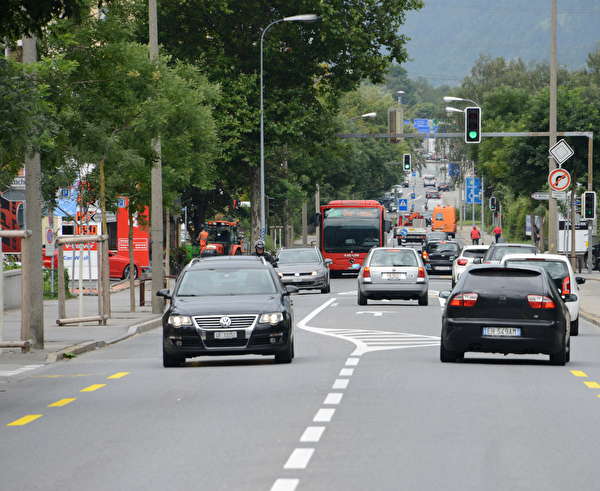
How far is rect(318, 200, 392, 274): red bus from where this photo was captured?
49062 mm

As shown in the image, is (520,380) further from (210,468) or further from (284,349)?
(210,468)

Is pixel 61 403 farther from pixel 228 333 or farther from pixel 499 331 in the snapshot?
pixel 499 331

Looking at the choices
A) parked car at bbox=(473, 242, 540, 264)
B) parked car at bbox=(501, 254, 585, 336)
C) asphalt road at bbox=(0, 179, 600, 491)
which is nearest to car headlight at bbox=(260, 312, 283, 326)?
asphalt road at bbox=(0, 179, 600, 491)

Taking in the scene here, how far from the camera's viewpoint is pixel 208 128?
3064 centimetres

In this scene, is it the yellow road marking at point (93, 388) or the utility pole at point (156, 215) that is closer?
the yellow road marking at point (93, 388)

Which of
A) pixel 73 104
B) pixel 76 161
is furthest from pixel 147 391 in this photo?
pixel 76 161

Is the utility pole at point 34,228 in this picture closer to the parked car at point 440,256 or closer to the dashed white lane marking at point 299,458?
the dashed white lane marking at point 299,458

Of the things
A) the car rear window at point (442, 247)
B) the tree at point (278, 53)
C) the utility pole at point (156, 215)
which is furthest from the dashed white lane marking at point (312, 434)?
the car rear window at point (442, 247)

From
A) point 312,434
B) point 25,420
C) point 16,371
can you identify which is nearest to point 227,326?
point 16,371

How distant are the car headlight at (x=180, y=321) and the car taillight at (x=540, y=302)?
15.2 ft

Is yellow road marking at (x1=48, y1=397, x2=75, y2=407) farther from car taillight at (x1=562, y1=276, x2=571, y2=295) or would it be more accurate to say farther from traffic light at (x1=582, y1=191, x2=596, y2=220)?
traffic light at (x1=582, y1=191, x2=596, y2=220)

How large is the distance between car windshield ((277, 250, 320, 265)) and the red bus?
11827 millimetres

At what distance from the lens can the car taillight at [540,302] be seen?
1478cm

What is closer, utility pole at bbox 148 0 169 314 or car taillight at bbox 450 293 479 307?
car taillight at bbox 450 293 479 307
